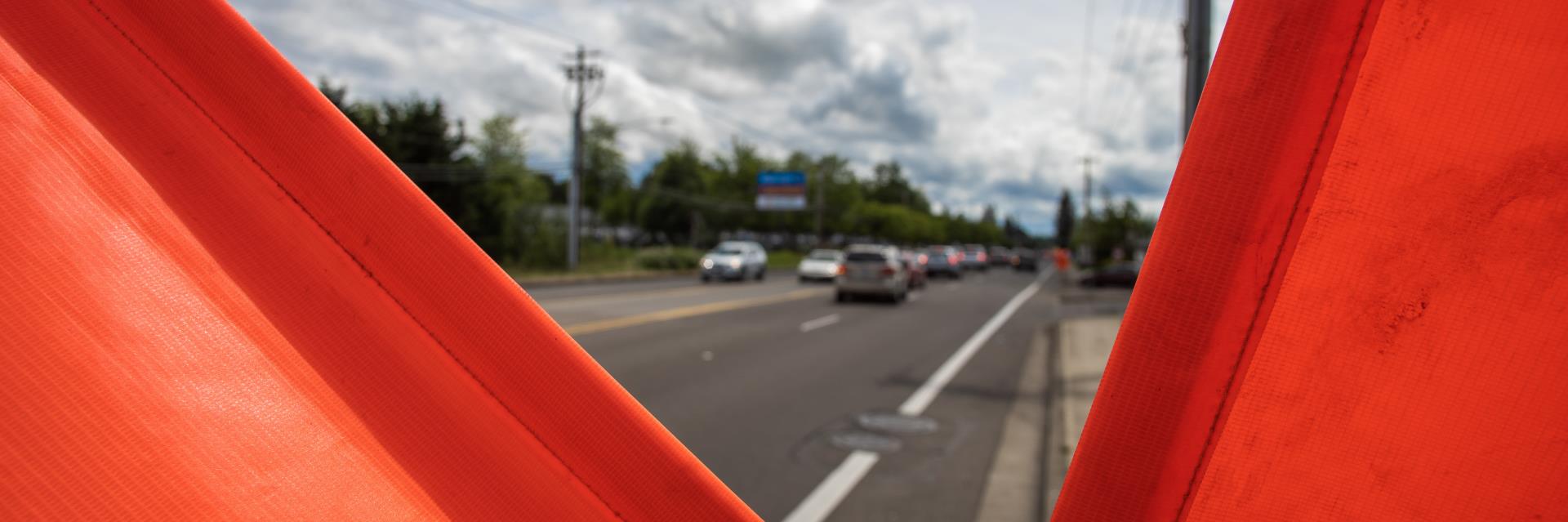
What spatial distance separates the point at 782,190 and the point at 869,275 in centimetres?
4444

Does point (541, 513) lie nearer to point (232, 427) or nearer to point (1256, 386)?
point (232, 427)

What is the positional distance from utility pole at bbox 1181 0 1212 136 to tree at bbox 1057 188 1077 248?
12957cm

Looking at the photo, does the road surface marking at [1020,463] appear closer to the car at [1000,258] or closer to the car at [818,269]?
the car at [818,269]

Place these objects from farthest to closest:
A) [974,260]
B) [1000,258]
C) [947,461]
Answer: [1000,258] < [974,260] < [947,461]

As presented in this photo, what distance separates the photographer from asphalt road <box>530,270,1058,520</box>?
5.73m

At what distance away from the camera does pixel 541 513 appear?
1.52 meters

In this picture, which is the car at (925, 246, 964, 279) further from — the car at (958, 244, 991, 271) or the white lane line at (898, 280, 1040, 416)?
the white lane line at (898, 280, 1040, 416)

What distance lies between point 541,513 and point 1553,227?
5.24ft

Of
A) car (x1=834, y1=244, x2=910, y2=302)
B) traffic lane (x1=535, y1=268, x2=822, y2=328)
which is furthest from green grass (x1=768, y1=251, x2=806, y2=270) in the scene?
car (x1=834, y1=244, x2=910, y2=302)

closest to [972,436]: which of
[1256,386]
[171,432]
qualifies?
[1256,386]

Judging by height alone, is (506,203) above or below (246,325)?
below

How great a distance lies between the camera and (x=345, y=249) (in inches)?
65.6

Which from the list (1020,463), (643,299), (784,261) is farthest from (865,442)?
(784,261)

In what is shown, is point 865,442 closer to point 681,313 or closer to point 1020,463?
point 1020,463
